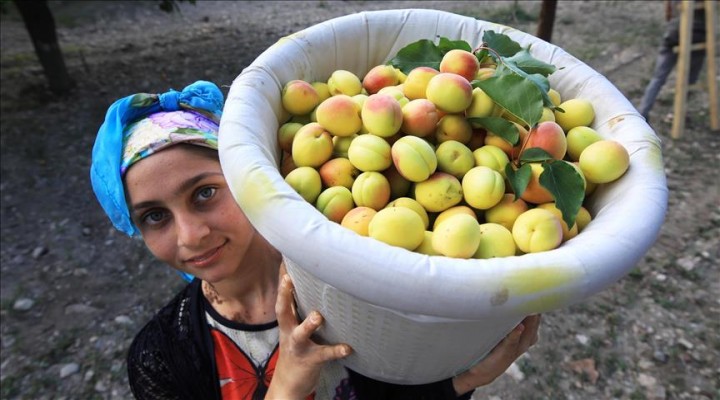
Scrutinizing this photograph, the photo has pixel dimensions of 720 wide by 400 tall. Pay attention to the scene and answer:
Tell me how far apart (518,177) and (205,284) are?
0.92 m

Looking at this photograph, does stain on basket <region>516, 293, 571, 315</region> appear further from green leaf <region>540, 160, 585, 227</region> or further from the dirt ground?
the dirt ground

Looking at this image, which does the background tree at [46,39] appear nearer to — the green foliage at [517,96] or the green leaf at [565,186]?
the green foliage at [517,96]

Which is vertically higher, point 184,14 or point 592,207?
point 592,207

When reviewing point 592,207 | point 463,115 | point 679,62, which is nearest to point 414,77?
point 463,115

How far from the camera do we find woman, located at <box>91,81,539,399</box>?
114cm

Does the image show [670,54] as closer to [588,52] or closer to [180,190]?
[588,52]

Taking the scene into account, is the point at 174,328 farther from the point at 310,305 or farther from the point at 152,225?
the point at 310,305

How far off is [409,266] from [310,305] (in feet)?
1.29

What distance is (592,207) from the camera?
3.43 feet

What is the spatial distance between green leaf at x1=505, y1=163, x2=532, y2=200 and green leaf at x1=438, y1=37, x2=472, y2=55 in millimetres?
368

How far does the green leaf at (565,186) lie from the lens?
900mm

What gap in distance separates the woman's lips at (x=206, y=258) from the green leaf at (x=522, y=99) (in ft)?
2.32

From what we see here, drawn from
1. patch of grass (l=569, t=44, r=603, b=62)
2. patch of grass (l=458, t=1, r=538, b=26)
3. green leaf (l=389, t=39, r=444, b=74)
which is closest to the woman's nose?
green leaf (l=389, t=39, r=444, b=74)

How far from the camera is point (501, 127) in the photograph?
3.32ft
